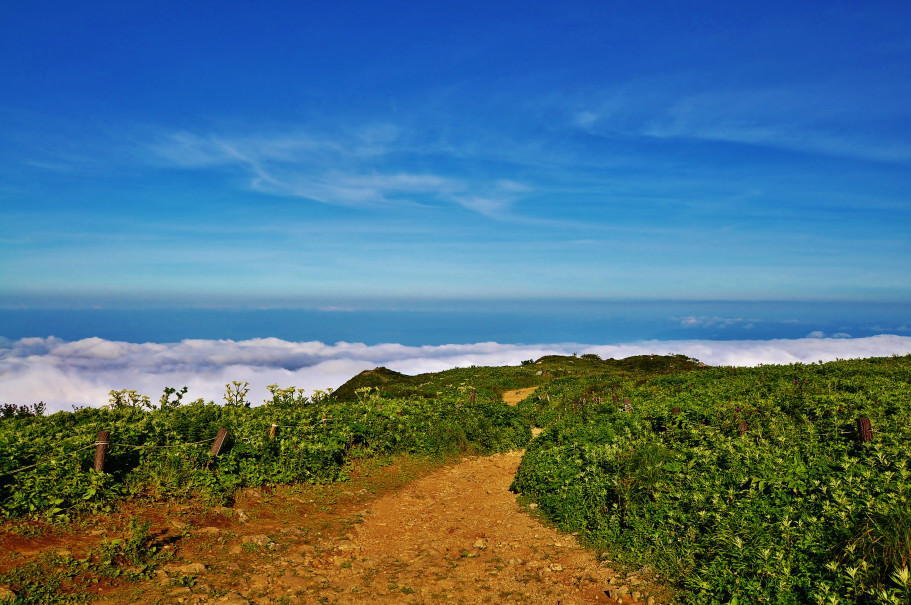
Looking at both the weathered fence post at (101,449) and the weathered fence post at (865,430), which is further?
the weathered fence post at (101,449)

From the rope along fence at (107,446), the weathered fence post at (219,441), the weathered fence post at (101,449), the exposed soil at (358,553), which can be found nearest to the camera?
the exposed soil at (358,553)

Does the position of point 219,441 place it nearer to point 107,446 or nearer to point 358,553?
point 107,446

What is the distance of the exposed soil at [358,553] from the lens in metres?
8.21

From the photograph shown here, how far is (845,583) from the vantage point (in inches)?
251

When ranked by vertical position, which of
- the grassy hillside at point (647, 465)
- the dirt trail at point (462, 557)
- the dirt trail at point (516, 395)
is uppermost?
the grassy hillside at point (647, 465)

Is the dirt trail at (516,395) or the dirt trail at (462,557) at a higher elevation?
the dirt trail at (516,395)

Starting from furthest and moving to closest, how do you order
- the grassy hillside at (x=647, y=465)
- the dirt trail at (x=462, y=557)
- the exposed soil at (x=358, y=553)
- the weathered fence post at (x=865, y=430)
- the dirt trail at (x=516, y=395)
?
the dirt trail at (x=516, y=395) < the weathered fence post at (x=865, y=430) < the dirt trail at (x=462, y=557) < the exposed soil at (x=358, y=553) < the grassy hillside at (x=647, y=465)

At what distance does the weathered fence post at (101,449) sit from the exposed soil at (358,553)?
3.72ft

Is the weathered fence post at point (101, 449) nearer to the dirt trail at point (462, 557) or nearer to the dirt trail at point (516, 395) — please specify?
the dirt trail at point (462, 557)

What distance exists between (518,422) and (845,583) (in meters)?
15.0

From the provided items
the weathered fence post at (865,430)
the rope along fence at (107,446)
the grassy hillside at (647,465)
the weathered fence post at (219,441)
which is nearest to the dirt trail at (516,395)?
the grassy hillside at (647,465)

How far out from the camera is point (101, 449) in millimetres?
10977

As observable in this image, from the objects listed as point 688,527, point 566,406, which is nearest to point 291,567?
point 688,527

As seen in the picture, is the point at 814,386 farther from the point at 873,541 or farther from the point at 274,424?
the point at 274,424
